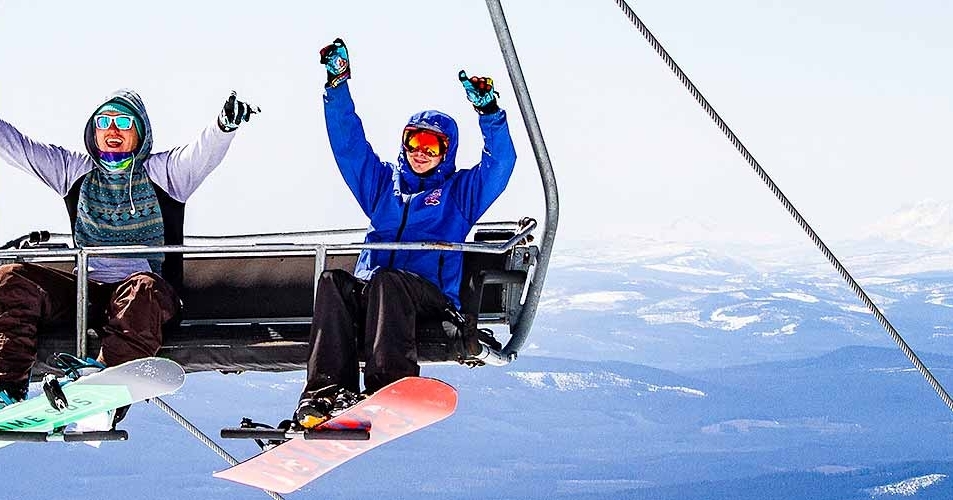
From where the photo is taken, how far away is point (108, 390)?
5.75 m

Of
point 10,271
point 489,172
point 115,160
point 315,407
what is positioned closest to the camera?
point 315,407

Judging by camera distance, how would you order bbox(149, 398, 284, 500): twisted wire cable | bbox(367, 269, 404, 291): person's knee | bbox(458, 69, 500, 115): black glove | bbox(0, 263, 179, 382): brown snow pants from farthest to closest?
bbox(149, 398, 284, 500): twisted wire cable
bbox(458, 69, 500, 115): black glove
bbox(0, 263, 179, 382): brown snow pants
bbox(367, 269, 404, 291): person's knee

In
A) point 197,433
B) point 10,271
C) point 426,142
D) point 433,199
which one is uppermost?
point 426,142

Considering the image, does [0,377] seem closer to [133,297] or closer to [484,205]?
[133,297]

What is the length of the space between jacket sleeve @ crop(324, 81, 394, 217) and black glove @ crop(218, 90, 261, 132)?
34 centimetres

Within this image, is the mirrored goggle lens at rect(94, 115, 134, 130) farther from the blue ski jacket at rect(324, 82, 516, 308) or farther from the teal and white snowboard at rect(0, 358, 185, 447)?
the teal and white snowboard at rect(0, 358, 185, 447)

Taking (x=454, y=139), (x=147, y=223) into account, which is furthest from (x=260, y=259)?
(x=454, y=139)

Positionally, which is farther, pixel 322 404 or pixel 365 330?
pixel 365 330

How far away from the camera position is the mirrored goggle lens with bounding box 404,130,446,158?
6.31 metres

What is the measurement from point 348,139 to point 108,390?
1.41 m

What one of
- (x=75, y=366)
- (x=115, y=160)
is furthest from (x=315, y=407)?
(x=115, y=160)

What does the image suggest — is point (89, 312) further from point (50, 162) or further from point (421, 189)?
point (421, 189)

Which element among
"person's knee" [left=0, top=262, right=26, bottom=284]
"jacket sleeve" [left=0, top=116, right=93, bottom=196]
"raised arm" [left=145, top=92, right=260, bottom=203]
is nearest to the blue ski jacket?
"raised arm" [left=145, top=92, right=260, bottom=203]

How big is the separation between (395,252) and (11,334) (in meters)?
1.51
